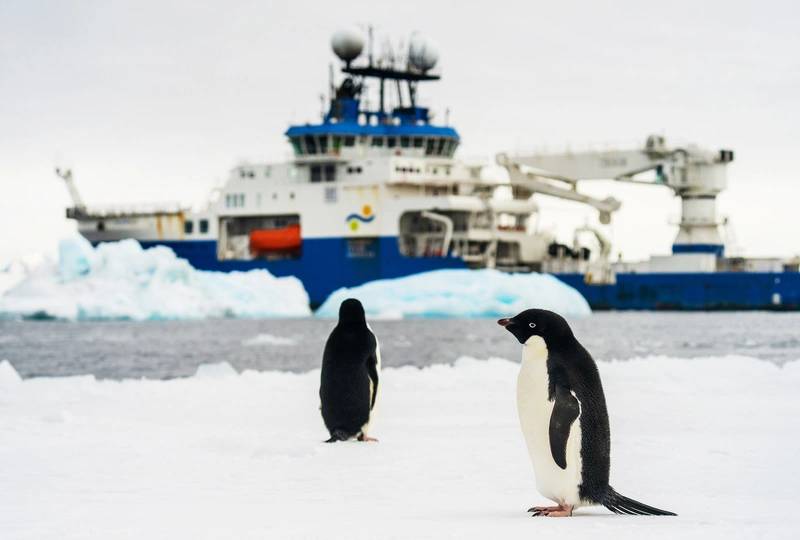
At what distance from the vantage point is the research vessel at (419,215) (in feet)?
141

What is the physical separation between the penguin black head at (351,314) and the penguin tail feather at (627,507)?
114 inches

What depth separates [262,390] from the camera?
39.5ft

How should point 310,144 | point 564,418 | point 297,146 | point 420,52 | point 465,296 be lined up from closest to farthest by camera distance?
point 564,418 < point 465,296 < point 310,144 < point 297,146 < point 420,52

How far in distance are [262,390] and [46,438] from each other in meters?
4.16

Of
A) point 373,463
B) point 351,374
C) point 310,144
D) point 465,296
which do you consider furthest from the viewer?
point 310,144

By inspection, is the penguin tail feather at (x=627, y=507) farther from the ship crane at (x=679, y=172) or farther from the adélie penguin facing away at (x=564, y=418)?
the ship crane at (x=679, y=172)

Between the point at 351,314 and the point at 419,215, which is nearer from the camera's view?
the point at 351,314

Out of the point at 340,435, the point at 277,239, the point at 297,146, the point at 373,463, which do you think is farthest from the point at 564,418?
the point at 297,146

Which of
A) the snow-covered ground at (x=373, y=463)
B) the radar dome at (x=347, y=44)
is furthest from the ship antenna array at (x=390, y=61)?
the snow-covered ground at (x=373, y=463)

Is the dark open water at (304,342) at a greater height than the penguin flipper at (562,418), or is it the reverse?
the penguin flipper at (562,418)

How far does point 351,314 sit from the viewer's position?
7891mm

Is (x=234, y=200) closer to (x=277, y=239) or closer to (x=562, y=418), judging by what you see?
(x=277, y=239)

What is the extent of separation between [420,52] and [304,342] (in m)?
19.8

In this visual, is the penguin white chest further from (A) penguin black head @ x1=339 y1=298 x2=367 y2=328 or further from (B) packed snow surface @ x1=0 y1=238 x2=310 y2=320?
(B) packed snow surface @ x1=0 y1=238 x2=310 y2=320
